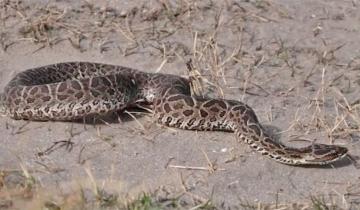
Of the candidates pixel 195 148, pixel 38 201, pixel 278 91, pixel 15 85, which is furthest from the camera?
pixel 278 91

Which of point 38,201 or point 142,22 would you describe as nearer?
point 38,201

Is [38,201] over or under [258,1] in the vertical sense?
under

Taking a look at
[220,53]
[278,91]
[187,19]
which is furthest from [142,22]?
[278,91]

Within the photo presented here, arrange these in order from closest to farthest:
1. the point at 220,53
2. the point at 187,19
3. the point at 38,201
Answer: the point at 38,201, the point at 220,53, the point at 187,19

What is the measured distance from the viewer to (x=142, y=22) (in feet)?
32.2

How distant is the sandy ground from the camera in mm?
6801

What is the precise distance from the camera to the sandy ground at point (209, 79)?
680 centimetres

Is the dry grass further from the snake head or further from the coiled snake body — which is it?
the coiled snake body

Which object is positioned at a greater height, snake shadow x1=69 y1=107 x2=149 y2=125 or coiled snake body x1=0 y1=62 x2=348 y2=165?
coiled snake body x1=0 y1=62 x2=348 y2=165

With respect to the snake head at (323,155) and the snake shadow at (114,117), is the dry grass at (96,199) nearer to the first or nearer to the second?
the snake head at (323,155)

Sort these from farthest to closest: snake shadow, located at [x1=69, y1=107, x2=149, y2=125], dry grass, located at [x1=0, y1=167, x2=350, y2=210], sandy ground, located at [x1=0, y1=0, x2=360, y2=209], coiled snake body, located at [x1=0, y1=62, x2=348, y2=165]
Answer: snake shadow, located at [x1=69, y1=107, x2=149, y2=125]
coiled snake body, located at [x1=0, y1=62, x2=348, y2=165]
sandy ground, located at [x1=0, y1=0, x2=360, y2=209]
dry grass, located at [x1=0, y1=167, x2=350, y2=210]

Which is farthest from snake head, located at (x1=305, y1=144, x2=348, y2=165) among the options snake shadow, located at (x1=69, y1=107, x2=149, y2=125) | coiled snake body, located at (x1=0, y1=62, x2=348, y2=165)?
snake shadow, located at (x1=69, y1=107, x2=149, y2=125)

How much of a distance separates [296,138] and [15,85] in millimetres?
2570

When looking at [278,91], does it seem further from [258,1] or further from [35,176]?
[35,176]
